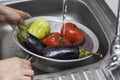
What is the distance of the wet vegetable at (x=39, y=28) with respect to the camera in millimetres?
920

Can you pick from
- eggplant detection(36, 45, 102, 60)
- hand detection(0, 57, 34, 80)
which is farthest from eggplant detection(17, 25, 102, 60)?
hand detection(0, 57, 34, 80)

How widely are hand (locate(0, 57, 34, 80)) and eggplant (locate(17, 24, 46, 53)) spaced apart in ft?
0.35

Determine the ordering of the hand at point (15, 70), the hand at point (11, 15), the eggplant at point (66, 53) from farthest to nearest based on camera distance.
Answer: the hand at point (11, 15)
the eggplant at point (66, 53)
the hand at point (15, 70)

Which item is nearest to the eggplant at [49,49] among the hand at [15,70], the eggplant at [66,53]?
the eggplant at [66,53]

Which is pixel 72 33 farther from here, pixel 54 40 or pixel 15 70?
pixel 15 70

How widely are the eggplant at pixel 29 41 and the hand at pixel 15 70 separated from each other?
11 cm

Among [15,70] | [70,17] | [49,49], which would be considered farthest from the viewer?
[70,17]

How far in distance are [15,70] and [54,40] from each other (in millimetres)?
208

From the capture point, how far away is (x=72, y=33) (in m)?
0.92

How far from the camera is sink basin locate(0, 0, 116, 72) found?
946 millimetres

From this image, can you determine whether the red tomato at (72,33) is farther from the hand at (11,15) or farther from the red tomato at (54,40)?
the hand at (11,15)

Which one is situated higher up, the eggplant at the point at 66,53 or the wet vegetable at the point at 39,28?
the wet vegetable at the point at 39,28

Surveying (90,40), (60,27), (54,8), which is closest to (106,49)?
(90,40)

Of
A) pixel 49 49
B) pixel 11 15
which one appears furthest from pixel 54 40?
pixel 11 15
